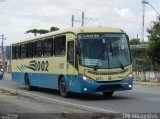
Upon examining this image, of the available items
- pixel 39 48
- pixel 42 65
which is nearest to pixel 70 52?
pixel 42 65

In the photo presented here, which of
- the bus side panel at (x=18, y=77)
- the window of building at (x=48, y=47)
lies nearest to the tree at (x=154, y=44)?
the bus side panel at (x=18, y=77)

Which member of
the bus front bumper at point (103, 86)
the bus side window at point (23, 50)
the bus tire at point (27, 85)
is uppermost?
the bus side window at point (23, 50)

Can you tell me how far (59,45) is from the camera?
72.5 feet

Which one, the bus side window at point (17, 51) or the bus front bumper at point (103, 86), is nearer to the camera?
the bus front bumper at point (103, 86)

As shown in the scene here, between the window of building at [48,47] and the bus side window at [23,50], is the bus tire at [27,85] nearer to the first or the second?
the bus side window at [23,50]

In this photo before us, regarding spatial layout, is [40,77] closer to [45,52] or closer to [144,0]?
[45,52]

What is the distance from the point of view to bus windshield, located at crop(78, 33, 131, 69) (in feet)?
64.0

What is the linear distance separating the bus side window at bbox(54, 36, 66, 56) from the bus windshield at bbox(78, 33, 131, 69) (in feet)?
5.53

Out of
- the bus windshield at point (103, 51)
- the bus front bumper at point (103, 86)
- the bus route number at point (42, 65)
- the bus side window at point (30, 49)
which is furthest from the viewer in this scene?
the bus side window at point (30, 49)

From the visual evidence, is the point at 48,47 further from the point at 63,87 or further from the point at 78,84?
the point at 78,84

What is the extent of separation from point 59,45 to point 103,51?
3.06m

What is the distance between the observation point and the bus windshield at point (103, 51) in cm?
1952

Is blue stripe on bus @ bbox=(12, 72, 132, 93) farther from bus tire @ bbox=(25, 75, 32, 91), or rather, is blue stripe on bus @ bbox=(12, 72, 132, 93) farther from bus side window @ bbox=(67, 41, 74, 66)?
bus tire @ bbox=(25, 75, 32, 91)

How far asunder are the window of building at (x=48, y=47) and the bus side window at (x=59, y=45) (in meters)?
0.64
